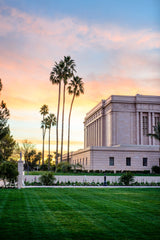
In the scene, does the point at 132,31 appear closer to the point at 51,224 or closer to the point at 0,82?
the point at 0,82

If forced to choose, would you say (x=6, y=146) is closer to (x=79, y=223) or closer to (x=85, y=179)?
(x=85, y=179)

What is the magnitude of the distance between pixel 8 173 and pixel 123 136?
46.7 m

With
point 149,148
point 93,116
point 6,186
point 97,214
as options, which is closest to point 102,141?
point 93,116

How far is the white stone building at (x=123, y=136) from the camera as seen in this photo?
52406 millimetres

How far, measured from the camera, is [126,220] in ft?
30.8

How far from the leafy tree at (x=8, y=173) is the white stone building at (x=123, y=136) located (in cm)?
2939

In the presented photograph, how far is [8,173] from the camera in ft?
78.0

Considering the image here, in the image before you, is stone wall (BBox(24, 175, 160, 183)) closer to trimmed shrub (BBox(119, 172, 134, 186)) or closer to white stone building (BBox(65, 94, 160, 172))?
trimmed shrub (BBox(119, 172, 134, 186))

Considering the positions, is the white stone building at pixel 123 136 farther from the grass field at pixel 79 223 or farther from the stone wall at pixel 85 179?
the grass field at pixel 79 223

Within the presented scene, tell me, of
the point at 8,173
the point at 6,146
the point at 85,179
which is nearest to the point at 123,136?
the point at 6,146

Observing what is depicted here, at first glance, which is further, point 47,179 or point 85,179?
point 85,179

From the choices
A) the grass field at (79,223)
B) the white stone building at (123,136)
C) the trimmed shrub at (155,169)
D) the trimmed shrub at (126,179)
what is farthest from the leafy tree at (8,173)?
the trimmed shrub at (155,169)

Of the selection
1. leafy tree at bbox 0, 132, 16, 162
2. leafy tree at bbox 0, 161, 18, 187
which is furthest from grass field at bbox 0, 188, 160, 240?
leafy tree at bbox 0, 132, 16, 162

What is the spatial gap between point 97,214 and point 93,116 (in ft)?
253
